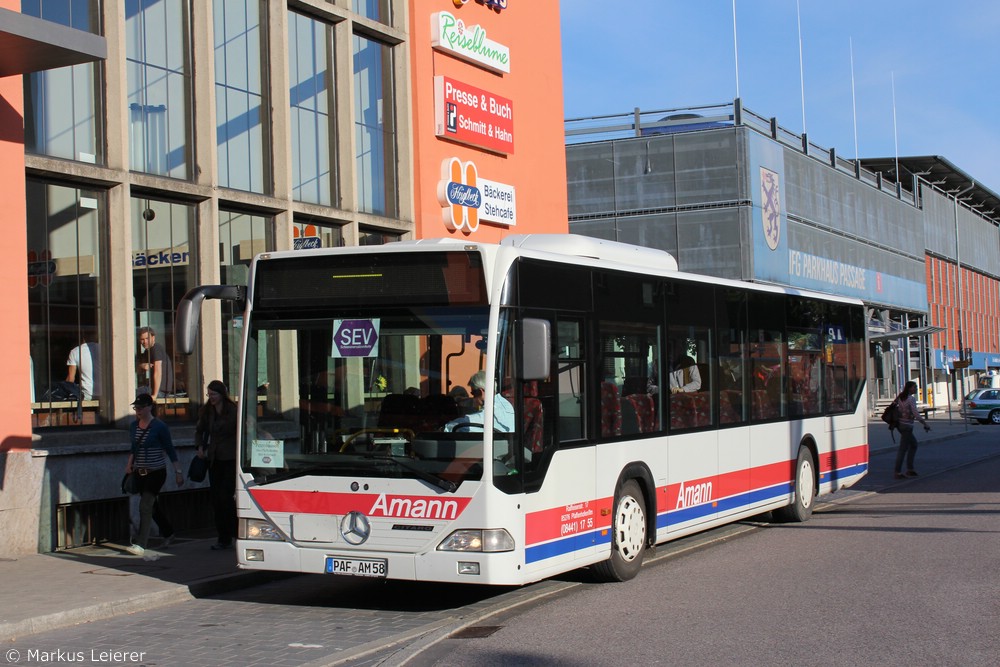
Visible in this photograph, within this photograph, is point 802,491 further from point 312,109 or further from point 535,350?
point 312,109

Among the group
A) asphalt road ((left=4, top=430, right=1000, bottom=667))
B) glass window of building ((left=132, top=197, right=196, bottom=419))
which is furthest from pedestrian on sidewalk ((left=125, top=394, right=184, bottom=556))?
glass window of building ((left=132, top=197, right=196, bottom=419))

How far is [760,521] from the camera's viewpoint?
15.9 m

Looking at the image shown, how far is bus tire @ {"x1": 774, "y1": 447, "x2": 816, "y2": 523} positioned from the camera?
15.2 meters

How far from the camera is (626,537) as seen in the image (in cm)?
1072

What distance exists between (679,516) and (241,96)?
369 inches

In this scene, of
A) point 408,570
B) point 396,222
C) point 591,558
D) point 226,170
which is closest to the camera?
point 408,570

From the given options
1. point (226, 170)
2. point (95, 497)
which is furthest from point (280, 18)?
point (95, 497)

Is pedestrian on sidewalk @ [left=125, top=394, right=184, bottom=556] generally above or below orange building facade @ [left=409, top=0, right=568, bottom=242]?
below

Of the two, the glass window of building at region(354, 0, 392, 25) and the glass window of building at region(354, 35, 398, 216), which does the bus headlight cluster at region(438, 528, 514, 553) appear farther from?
the glass window of building at region(354, 0, 392, 25)

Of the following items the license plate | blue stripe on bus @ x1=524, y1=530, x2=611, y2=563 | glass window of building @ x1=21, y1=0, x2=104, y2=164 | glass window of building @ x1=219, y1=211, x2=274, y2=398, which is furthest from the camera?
glass window of building @ x1=219, y1=211, x2=274, y2=398

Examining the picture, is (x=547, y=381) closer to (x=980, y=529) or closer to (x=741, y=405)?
(x=741, y=405)

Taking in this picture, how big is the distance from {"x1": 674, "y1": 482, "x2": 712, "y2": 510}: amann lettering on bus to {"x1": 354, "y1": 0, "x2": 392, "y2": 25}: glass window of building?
11236 millimetres

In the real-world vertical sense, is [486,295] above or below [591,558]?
above

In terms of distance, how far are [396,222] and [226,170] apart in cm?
409
